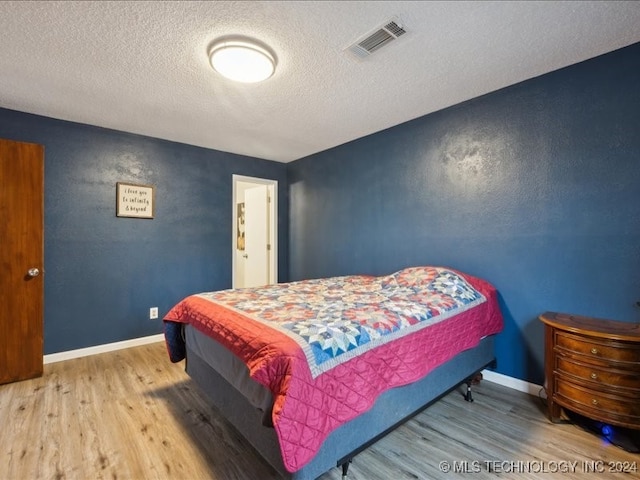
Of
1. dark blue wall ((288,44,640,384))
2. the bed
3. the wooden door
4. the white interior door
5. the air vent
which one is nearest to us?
the bed

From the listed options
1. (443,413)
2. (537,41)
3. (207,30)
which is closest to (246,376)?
(443,413)

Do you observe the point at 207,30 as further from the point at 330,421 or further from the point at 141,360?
the point at 141,360

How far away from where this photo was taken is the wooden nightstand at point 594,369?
5.41 feet

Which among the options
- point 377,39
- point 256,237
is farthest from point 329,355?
point 256,237

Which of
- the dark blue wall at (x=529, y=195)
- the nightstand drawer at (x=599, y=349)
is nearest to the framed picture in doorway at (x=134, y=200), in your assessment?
the dark blue wall at (x=529, y=195)

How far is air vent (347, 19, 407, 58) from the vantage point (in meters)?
1.71

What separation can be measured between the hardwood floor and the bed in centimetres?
19

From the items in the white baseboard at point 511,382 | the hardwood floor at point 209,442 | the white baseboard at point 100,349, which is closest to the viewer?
the hardwood floor at point 209,442

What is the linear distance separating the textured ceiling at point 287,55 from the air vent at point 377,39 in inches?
1.7

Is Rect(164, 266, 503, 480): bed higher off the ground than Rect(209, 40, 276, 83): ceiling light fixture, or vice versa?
Rect(209, 40, 276, 83): ceiling light fixture

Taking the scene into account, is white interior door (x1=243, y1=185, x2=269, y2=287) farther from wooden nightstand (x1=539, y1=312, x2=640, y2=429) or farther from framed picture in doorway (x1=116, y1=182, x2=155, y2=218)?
wooden nightstand (x1=539, y1=312, x2=640, y2=429)

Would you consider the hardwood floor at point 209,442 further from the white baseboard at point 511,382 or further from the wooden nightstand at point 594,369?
the wooden nightstand at point 594,369

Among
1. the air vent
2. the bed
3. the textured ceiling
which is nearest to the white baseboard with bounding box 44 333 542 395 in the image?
the bed

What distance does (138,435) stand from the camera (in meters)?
1.83
